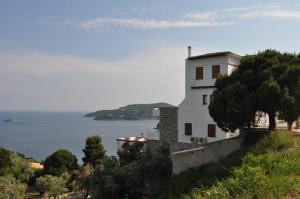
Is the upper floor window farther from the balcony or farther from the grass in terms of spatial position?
the grass

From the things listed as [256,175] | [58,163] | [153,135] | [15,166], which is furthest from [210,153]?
[15,166]

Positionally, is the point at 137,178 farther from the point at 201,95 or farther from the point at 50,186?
the point at 50,186

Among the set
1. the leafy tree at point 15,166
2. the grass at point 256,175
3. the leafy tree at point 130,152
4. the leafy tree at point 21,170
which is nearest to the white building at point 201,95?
the leafy tree at point 130,152

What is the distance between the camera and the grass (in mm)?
8070

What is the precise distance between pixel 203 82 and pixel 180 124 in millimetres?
3175

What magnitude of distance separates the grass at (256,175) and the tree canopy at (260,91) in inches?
50.2

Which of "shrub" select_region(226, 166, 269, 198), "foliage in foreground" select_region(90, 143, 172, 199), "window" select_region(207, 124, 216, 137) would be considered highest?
"window" select_region(207, 124, 216, 137)

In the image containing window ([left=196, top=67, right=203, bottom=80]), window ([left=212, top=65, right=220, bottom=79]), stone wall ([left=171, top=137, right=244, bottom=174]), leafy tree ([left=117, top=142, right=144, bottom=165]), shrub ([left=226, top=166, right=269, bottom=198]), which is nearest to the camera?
shrub ([left=226, top=166, right=269, bottom=198])

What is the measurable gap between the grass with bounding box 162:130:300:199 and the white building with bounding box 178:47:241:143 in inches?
239

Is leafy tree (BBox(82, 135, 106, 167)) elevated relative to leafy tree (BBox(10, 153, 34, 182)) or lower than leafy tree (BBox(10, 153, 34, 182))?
elevated

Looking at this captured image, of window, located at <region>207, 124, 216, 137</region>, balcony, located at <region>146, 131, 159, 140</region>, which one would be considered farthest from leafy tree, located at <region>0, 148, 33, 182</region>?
window, located at <region>207, 124, 216, 137</region>

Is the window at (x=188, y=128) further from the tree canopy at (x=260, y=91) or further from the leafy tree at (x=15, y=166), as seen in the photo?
the leafy tree at (x=15, y=166)

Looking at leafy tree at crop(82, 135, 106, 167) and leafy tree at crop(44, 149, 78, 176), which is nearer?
leafy tree at crop(44, 149, 78, 176)

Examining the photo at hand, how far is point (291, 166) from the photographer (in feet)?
32.6
